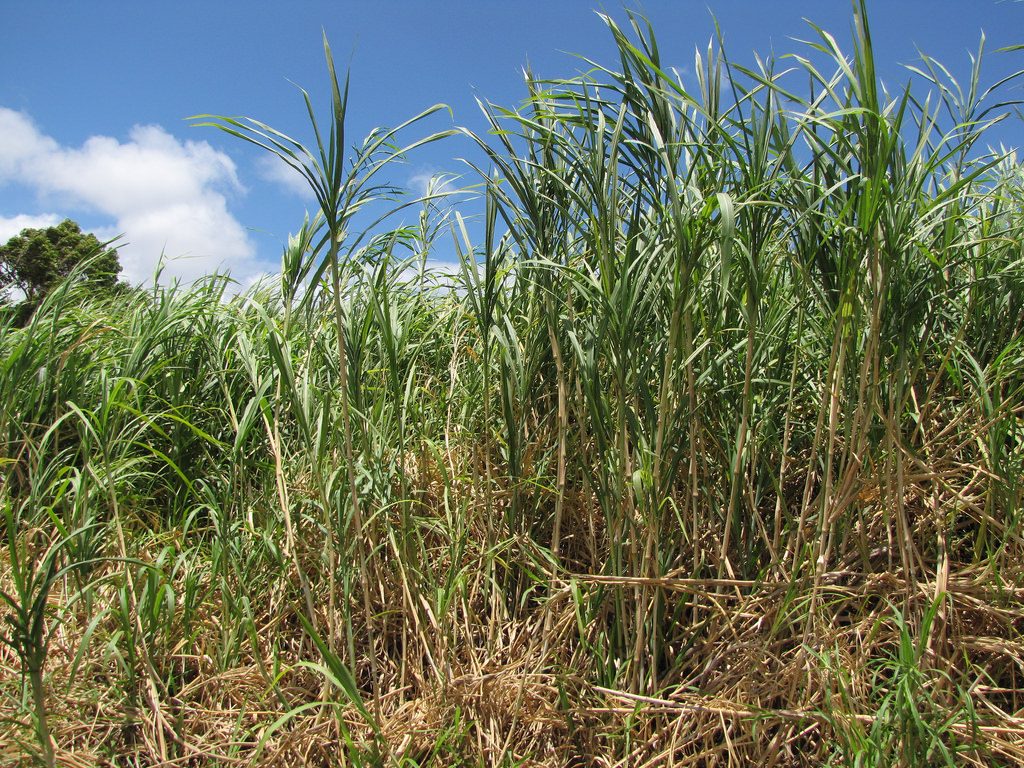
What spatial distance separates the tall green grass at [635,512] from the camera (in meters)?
1.56

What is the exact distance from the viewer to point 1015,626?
182cm

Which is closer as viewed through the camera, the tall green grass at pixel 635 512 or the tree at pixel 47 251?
the tall green grass at pixel 635 512

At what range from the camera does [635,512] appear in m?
1.68

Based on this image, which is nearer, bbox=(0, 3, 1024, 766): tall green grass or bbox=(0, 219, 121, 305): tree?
bbox=(0, 3, 1024, 766): tall green grass

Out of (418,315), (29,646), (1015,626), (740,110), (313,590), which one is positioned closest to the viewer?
(29,646)

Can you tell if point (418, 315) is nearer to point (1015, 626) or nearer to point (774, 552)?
point (774, 552)

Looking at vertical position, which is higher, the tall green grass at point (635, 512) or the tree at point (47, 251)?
the tree at point (47, 251)

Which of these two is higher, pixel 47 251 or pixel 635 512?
pixel 47 251

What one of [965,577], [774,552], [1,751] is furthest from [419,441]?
[965,577]

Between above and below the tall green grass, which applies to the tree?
above

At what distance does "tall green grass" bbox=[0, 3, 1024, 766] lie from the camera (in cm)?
156

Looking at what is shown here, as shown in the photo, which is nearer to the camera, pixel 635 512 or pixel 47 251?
pixel 635 512

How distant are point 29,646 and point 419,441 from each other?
1.19 meters

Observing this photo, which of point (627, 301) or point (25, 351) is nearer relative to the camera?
point (627, 301)
